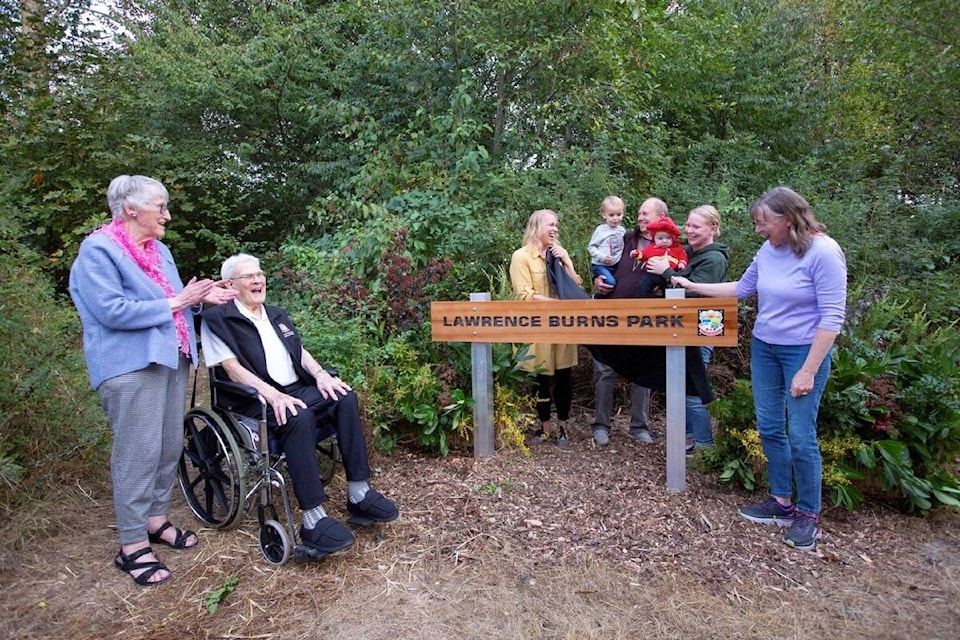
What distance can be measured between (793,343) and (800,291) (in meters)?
0.24

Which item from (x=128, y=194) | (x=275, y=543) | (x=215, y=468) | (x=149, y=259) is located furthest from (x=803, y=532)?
(x=128, y=194)

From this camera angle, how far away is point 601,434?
14.1 feet

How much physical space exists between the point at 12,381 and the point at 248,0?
23.6ft

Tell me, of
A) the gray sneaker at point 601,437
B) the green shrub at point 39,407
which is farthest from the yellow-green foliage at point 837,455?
the green shrub at point 39,407

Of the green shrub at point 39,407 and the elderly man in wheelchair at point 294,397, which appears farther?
the green shrub at point 39,407

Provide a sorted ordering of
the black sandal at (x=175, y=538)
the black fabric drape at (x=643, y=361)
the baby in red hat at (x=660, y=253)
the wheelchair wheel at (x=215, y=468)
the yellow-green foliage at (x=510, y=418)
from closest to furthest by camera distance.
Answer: the wheelchair wheel at (x=215, y=468) → the black sandal at (x=175, y=538) → the black fabric drape at (x=643, y=361) → the baby in red hat at (x=660, y=253) → the yellow-green foliage at (x=510, y=418)

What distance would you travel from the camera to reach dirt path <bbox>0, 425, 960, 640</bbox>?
8.18 ft

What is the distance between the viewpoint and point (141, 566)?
9.34ft

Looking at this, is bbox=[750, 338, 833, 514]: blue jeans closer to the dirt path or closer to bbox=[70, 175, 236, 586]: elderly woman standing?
the dirt path

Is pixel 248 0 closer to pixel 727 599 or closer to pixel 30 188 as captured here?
pixel 30 188

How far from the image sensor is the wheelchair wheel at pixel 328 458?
342cm

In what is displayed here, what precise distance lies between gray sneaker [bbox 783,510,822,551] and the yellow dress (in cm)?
159

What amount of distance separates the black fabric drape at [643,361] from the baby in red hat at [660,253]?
35cm

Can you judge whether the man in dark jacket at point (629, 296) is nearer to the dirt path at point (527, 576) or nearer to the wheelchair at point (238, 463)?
the dirt path at point (527, 576)
